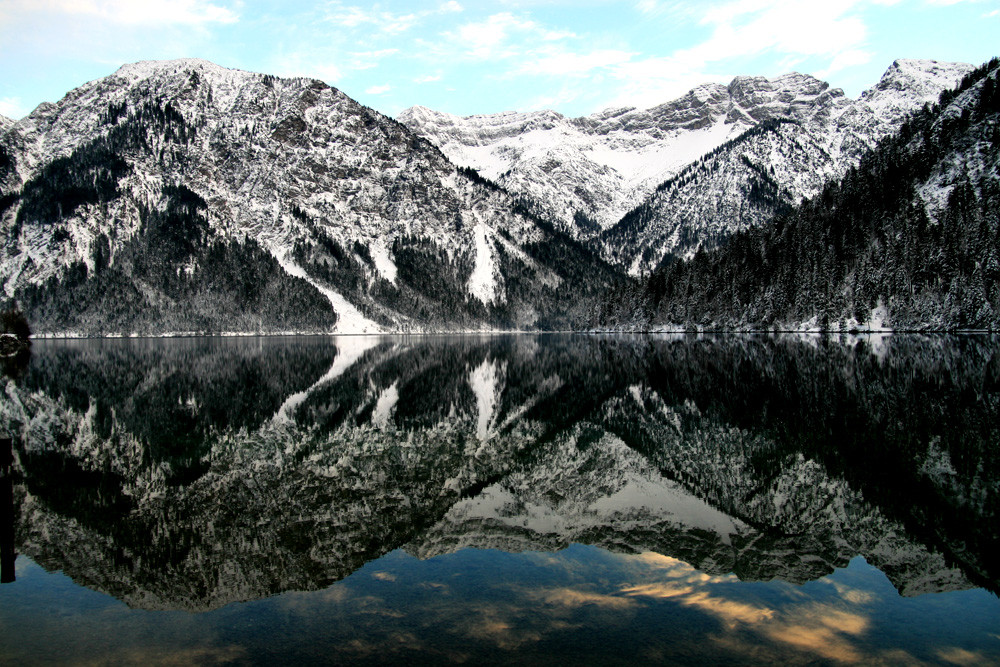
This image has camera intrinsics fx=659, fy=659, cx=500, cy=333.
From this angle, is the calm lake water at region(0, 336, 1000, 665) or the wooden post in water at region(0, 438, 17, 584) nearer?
the calm lake water at region(0, 336, 1000, 665)

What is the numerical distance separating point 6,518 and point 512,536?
12.5 meters

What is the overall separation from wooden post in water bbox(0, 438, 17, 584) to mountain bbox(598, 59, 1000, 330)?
117869 millimetres

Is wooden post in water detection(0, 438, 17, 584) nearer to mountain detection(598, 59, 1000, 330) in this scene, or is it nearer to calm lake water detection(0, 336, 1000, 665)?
calm lake water detection(0, 336, 1000, 665)

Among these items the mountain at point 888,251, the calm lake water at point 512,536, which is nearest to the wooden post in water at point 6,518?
the calm lake water at point 512,536

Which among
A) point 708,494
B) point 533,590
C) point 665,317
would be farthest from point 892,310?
point 533,590

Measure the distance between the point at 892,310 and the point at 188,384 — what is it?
109m

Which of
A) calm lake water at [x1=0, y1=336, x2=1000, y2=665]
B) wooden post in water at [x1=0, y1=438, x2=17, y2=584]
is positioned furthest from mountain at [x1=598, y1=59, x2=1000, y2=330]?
wooden post in water at [x1=0, y1=438, x2=17, y2=584]

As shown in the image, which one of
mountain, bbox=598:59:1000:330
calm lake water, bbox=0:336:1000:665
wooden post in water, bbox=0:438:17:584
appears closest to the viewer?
calm lake water, bbox=0:336:1000:665

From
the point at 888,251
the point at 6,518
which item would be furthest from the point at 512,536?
the point at 888,251

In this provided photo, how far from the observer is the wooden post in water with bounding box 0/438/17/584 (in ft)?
43.0

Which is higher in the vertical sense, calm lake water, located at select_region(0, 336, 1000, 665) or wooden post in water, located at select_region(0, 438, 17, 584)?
calm lake water, located at select_region(0, 336, 1000, 665)

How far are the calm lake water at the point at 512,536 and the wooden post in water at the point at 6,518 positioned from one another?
98mm

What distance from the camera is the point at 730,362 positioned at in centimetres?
5728

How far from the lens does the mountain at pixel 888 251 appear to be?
104688 millimetres
